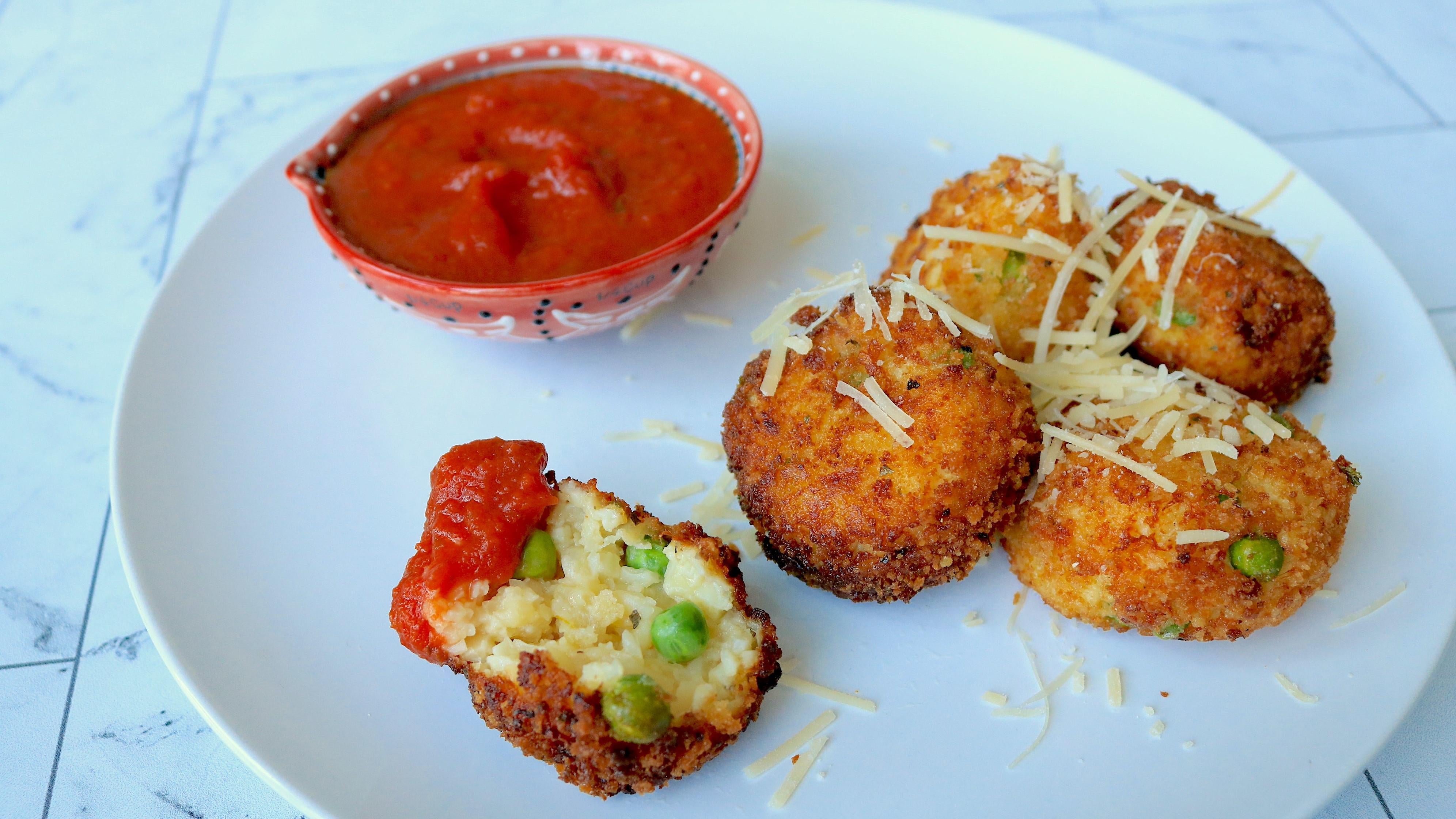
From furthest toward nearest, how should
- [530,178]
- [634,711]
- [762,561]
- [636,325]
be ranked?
[636,325], [530,178], [762,561], [634,711]

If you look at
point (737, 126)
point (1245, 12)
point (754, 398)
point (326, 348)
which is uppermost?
point (1245, 12)

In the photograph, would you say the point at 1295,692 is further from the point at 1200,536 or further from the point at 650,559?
the point at 650,559

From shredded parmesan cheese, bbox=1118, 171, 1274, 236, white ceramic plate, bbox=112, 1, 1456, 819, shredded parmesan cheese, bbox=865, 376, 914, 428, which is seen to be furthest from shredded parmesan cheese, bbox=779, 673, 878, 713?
shredded parmesan cheese, bbox=1118, 171, 1274, 236

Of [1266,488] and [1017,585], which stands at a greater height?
[1266,488]

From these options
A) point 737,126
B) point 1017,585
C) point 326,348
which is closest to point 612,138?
point 737,126

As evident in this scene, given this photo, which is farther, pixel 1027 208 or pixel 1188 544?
pixel 1027 208

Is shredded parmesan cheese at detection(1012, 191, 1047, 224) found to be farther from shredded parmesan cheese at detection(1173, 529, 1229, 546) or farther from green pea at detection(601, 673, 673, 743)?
green pea at detection(601, 673, 673, 743)

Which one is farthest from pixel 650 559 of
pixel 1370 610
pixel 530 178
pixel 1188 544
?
pixel 1370 610

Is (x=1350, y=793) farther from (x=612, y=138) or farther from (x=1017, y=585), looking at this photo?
(x=612, y=138)
